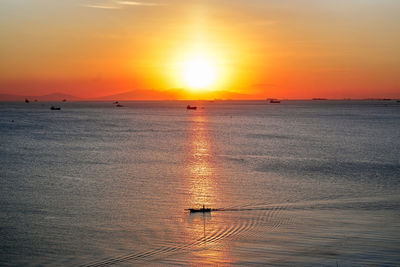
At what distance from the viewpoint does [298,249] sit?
1670cm

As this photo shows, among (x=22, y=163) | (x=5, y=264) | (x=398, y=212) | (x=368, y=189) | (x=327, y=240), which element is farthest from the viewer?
(x=22, y=163)

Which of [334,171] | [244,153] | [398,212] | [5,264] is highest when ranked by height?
[244,153]

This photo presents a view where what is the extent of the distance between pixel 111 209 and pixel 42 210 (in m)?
3.60

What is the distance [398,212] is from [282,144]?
3836 cm

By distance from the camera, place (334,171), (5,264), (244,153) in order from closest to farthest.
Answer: (5,264)
(334,171)
(244,153)

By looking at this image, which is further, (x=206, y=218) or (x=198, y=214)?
(x=198, y=214)

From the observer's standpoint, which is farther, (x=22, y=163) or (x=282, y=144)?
(x=282, y=144)

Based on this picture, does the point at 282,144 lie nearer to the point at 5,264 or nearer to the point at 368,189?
the point at 368,189

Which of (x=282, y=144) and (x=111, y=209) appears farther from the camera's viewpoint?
(x=282, y=144)


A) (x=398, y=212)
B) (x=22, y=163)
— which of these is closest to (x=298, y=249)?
(x=398, y=212)

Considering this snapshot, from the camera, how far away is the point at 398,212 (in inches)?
871

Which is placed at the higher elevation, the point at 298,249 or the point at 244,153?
Answer: the point at 244,153

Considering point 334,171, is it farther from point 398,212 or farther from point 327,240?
point 327,240

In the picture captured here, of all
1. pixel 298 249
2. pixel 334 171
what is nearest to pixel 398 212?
pixel 298 249
